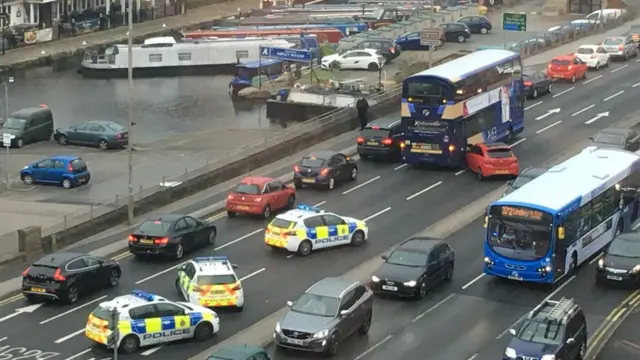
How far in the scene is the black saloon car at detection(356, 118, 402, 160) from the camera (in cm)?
5312

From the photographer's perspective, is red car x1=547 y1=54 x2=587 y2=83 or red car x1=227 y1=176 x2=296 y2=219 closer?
red car x1=227 y1=176 x2=296 y2=219

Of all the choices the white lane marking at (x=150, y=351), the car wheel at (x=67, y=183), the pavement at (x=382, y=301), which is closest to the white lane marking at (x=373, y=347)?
the pavement at (x=382, y=301)

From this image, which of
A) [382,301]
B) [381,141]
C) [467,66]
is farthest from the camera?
[381,141]

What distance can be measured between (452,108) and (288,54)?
80.7 feet

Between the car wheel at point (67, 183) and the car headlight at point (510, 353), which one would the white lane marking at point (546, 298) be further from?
the car wheel at point (67, 183)

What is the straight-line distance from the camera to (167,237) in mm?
40281

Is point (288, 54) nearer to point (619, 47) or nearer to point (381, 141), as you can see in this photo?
point (619, 47)

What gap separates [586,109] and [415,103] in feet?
53.9

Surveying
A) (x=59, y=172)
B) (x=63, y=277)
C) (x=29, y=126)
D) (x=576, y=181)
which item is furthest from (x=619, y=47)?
(x=63, y=277)

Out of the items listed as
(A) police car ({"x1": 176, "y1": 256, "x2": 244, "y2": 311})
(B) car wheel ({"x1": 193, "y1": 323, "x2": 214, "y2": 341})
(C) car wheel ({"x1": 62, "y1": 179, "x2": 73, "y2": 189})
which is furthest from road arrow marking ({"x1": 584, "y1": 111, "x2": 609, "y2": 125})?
(B) car wheel ({"x1": 193, "y1": 323, "x2": 214, "y2": 341})

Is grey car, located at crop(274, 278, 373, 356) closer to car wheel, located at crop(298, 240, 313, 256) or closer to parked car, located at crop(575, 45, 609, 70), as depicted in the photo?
car wheel, located at crop(298, 240, 313, 256)

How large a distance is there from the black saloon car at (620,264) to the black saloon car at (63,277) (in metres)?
15.0

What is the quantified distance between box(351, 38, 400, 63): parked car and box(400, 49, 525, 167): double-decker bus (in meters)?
27.6

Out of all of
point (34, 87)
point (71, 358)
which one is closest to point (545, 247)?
point (71, 358)
